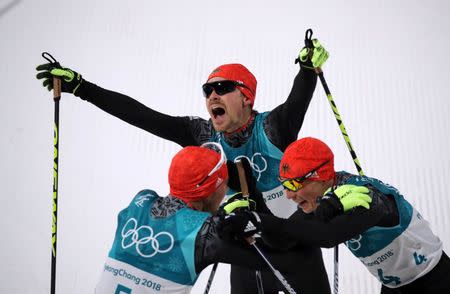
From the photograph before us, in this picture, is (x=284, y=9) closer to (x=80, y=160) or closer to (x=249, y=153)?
(x=80, y=160)

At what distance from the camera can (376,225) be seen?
5.16 feet

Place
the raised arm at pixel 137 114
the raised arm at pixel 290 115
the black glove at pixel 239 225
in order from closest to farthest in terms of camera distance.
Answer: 1. the black glove at pixel 239 225
2. the raised arm at pixel 290 115
3. the raised arm at pixel 137 114

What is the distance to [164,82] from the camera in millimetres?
4500

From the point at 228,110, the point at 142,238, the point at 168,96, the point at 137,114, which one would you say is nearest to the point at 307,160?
the point at 228,110

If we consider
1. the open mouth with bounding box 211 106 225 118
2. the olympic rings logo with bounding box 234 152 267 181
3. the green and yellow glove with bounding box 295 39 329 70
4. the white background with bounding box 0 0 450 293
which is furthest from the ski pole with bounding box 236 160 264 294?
the white background with bounding box 0 0 450 293

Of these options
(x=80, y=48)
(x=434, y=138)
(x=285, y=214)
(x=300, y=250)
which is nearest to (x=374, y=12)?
(x=434, y=138)

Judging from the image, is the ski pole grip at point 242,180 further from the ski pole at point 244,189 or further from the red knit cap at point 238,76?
the red knit cap at point 238,76

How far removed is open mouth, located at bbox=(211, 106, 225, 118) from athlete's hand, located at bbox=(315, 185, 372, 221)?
2.19ft

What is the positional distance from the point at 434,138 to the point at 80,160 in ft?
8.97

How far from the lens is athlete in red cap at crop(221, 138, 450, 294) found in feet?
4.77

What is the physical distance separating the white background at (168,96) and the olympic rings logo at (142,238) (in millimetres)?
1725

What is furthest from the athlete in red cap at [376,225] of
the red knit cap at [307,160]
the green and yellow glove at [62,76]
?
the green and yellow glove at [62,76]

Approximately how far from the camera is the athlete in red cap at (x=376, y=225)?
4.77 feet

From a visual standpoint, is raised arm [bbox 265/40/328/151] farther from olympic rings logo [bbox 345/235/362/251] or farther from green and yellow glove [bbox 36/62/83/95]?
green and yellow glove [bbox 36/62/83/95]
